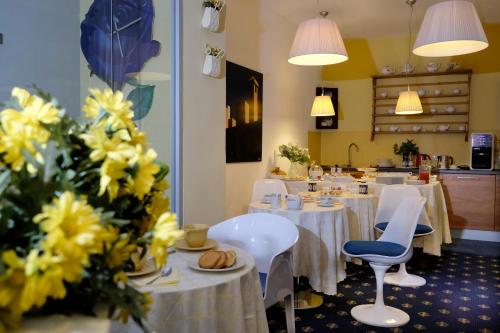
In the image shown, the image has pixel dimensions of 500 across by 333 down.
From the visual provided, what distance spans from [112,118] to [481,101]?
279 inches

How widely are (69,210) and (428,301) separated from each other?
355 cm

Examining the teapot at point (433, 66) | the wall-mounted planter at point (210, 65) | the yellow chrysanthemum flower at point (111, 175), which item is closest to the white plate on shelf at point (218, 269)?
the yellow chrysanthemum flower at point (111, 175)

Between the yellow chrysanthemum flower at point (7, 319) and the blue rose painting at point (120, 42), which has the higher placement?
the blue rose painting at point (120, 42)

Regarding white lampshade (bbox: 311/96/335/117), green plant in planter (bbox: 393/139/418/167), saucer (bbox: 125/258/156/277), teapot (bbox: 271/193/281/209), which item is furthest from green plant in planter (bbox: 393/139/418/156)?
saucer (bbox: 125/258/156/277)

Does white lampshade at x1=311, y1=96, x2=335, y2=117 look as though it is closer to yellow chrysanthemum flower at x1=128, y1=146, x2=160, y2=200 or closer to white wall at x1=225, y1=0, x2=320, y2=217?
white wall at x1=225, y1=0, x2=320, y2=217

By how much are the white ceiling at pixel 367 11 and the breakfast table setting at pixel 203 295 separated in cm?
465

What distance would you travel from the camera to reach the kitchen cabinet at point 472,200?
18.8 feet

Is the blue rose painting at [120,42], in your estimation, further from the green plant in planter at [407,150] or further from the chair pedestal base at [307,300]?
the green plant in planter at [407,150]

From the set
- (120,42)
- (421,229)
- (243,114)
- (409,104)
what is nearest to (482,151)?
(409,104)

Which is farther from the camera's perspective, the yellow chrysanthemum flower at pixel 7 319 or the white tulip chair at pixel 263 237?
the white tulip chair at pixel 263 237

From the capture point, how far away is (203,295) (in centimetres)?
151

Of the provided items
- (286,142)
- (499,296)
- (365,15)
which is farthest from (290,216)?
(365,15)

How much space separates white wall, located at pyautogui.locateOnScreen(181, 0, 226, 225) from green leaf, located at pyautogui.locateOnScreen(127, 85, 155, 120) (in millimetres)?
244

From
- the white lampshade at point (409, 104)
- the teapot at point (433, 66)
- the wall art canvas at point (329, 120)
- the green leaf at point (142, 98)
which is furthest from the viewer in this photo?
the wall art canvas at point (329, 120)
